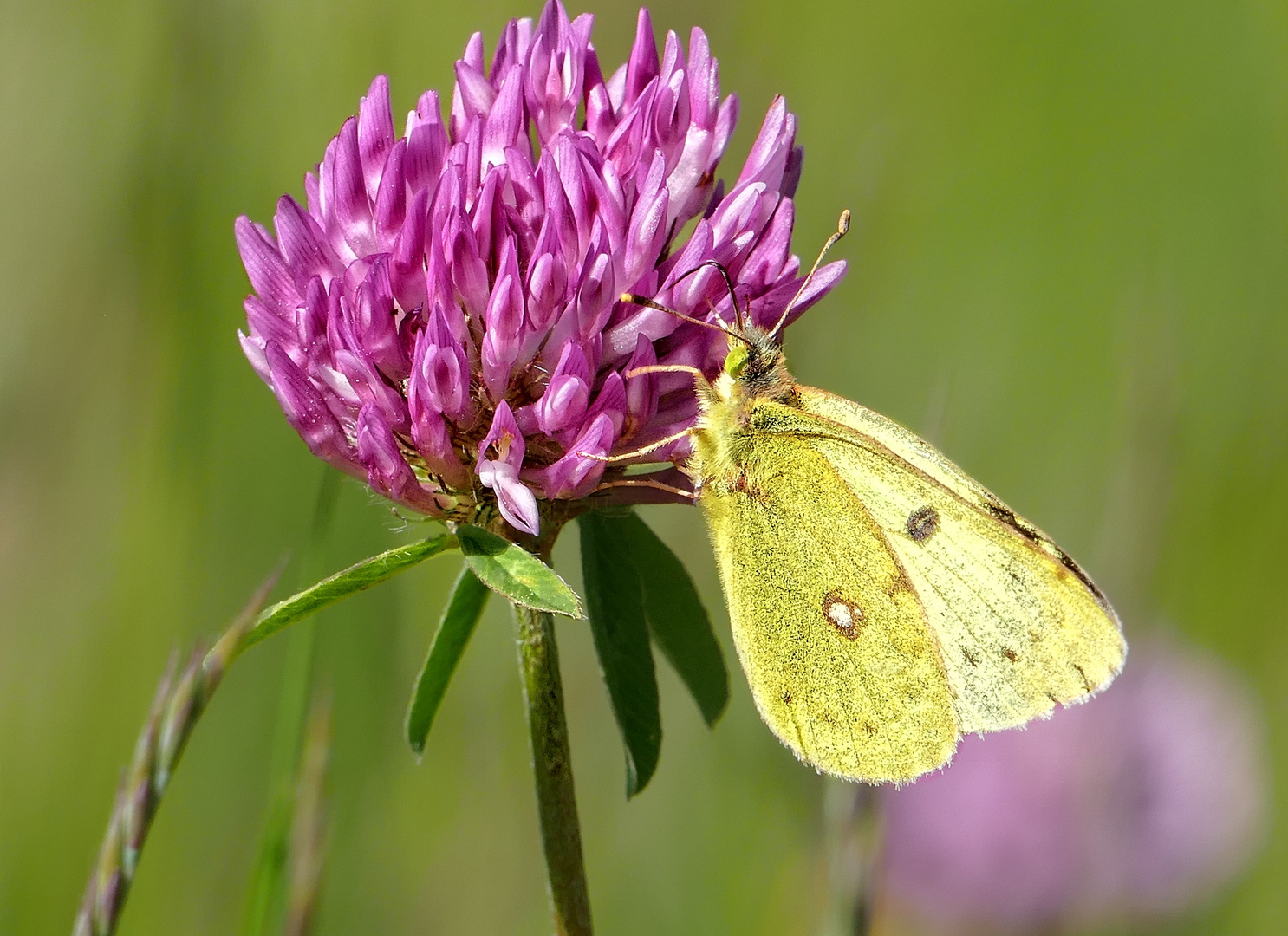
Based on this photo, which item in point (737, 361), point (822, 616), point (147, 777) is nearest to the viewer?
point (147, 777)

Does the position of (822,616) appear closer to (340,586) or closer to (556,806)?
(556,806)

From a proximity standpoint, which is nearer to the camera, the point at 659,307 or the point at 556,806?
the point at 556,806

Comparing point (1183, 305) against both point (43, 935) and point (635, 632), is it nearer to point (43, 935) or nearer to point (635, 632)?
point (635, 632)

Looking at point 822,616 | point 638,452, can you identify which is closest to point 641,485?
point 638,452

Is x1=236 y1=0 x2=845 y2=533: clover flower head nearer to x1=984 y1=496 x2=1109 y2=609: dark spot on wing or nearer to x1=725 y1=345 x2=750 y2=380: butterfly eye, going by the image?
x1=725 y1=345 x2=750 y2=380: butterfly eye

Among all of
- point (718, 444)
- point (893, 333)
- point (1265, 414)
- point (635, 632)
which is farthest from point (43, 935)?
point (1265, 414)

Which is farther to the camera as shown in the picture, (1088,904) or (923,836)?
(923,836)

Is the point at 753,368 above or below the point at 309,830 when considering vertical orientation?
above

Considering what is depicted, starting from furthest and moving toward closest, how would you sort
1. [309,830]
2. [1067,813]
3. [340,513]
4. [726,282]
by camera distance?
[1067,813], [340,513], [726,282], [309,830]
